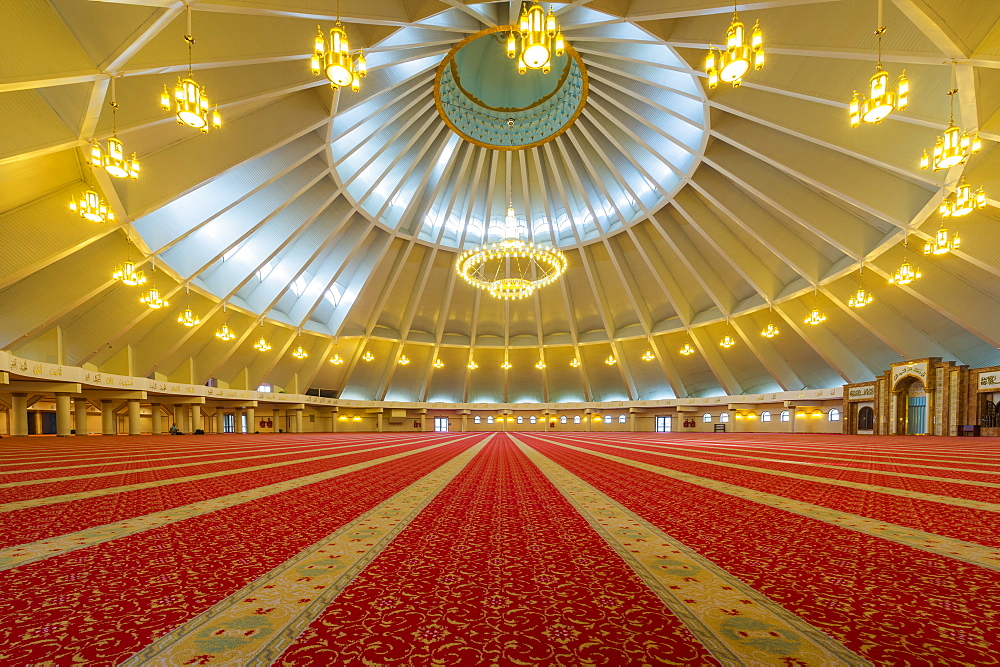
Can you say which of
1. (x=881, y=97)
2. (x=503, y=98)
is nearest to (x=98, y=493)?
(x=881, y=97)

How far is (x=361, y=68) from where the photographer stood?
539 centimetres

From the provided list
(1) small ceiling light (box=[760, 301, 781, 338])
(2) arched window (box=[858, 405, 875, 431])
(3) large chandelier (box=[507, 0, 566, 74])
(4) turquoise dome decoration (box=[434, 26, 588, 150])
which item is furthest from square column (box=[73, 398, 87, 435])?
(2) arched window (box=[858, 405, 875, 431])

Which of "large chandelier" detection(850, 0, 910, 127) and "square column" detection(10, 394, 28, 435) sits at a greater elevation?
"large chandelier" detection(850, 0, 910, 127)

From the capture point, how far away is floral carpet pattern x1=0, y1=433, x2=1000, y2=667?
50.3 inches

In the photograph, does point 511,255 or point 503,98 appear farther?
point 503,98

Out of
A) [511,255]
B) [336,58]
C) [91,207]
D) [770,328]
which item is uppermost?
[336,58]

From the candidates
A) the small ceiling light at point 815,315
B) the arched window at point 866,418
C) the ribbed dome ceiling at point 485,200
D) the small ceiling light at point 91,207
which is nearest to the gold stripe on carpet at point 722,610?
the ribbed dome ceiling at point 485,200

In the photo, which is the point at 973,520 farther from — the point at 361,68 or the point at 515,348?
the point at 515,348

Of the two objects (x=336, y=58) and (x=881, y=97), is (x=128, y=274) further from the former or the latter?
(x=881, y=97)

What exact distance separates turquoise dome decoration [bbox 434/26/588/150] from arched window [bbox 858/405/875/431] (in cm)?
1724

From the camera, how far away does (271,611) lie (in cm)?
150

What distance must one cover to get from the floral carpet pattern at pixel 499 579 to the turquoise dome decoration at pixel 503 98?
A: 13.3 meters

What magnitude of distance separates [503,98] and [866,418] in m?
19.6

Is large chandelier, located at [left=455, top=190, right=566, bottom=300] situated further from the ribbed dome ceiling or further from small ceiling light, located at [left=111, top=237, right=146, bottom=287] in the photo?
small ceiling light, located at [left=111, top=237, right=146, bottom=287]
